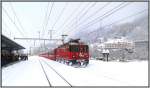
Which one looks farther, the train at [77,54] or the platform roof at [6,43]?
the train at [77,54]

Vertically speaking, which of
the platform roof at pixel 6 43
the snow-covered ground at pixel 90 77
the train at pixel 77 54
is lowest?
the snow-covered ground at pixel 90 77

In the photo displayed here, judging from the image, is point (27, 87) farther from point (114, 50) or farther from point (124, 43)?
point (124, 43)

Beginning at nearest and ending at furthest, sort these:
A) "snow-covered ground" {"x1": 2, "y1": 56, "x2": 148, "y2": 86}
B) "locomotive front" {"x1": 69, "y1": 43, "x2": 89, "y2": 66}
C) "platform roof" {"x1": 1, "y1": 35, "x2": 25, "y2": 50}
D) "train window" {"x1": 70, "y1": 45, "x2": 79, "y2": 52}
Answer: "snow-covered ground" {"x1": 2, "y1": 56, "x2": 148, "y2": 86}
"platform roof" {"x1": 1, "y1": 35, "x2": 25, "y2": 50}
"locomotive front" {"x1": 69, "y1": 43, "x2": 89, "y2": 66}
"train window" {"x1": 70, "y1": 45, "x2": 79, "y2": 52}

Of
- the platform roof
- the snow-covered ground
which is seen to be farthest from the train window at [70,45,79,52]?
the snow-covered ground

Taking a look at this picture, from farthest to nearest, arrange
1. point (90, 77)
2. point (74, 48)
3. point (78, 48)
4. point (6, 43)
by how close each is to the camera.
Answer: point (6, 43), point (78, 48), point (74, 48), point (90, 77)

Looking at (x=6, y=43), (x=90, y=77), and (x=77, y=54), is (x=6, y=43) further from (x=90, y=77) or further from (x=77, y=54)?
(x=90, y=77)

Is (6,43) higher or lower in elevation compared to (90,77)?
higher

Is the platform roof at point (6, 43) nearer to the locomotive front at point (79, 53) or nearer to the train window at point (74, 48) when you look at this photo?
the train window at point (74, 48)

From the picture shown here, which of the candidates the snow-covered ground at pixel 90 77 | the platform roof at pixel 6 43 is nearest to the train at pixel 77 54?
the platform roof at pixel 6 43

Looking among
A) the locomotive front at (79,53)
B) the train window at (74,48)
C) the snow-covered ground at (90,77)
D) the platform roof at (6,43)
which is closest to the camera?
the snow-covered ground at (90,77)

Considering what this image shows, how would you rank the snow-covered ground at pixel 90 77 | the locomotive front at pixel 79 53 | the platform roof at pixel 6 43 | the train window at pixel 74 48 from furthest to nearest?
the train window at pixel 74 48
the locomotive front at pixel 79 53
the platform roof at pixel 6 43
the snow-covered ground at pixel 90 77

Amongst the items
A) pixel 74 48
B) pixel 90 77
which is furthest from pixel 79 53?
pixel 90 77

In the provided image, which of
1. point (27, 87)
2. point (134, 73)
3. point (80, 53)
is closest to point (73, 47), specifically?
point (80, 53)

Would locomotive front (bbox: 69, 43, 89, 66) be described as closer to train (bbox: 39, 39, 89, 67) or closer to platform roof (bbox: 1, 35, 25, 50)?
train (bbox: 39, 39, 89, 67)
